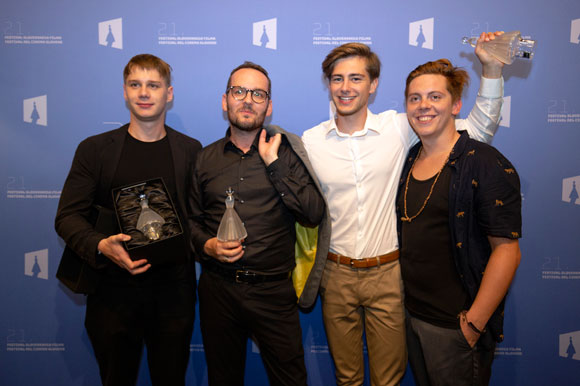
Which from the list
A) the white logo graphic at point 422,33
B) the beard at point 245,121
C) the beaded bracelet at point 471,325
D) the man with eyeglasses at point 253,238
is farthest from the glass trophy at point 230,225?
the white logo graphic at point 422,33

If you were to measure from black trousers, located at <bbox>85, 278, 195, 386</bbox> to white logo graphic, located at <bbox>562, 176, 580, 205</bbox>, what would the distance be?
2.93 meters

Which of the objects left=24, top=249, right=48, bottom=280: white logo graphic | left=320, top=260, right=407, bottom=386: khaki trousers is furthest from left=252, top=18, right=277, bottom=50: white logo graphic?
left=24, top=249, right=48, bottom=280: white logo graphic

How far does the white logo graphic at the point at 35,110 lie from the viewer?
2.81 metres

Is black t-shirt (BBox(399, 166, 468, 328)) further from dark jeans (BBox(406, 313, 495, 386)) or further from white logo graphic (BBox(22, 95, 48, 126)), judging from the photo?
white logo graphic (BBox(22, 95, 48, 126))

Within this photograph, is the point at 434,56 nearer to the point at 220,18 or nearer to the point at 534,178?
the point at 534,178

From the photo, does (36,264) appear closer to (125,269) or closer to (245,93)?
(125,269)

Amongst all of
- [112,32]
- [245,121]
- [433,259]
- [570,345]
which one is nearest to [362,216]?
[433,259]

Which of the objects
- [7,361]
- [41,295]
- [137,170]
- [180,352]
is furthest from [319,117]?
[7,361]

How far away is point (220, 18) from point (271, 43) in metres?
0.44

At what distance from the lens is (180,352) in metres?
2.22

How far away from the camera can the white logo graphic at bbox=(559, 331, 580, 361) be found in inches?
111

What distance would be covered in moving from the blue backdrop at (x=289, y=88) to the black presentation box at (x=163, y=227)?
→ 1.03 metres

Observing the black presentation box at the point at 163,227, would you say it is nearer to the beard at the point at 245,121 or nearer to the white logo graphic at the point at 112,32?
the beard at the point at 245,121

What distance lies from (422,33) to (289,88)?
1.11 meters
